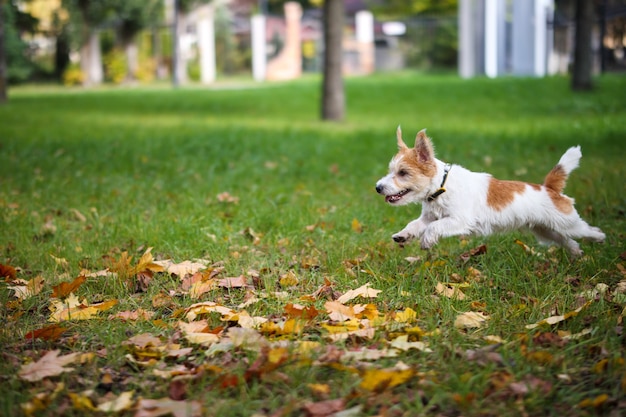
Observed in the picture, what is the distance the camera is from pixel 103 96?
78.0 feet

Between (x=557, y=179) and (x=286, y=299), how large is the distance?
1826mm

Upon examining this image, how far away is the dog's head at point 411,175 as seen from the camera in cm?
424

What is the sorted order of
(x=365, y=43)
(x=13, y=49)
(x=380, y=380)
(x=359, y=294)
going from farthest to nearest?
(x=365, y=43) < (x=13, y=49) < (x=359, y=294) < (x=380, y=380)

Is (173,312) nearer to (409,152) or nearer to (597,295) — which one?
(409,152)

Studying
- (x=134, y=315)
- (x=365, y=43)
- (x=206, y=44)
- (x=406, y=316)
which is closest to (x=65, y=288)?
(x=134, y=315)

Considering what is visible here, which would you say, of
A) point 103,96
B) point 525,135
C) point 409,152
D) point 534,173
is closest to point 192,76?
point 103,96

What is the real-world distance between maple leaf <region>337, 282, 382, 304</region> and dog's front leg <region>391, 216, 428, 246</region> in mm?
569

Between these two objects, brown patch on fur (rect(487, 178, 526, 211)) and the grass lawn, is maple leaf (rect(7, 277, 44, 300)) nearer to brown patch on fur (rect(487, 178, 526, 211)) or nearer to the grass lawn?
the grass lawn

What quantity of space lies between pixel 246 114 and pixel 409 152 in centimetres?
1234

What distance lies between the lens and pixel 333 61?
14.3 metres

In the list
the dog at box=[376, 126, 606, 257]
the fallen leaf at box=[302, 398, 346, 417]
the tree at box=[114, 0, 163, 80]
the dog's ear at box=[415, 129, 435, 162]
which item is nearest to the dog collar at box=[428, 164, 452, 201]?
the dog at box=[376, 126, 606, 257]

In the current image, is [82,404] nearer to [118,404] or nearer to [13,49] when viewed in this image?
[118,404]

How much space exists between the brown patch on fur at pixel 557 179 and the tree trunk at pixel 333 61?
993cm

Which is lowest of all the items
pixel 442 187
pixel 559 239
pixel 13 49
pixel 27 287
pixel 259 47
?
pixel 27 287
